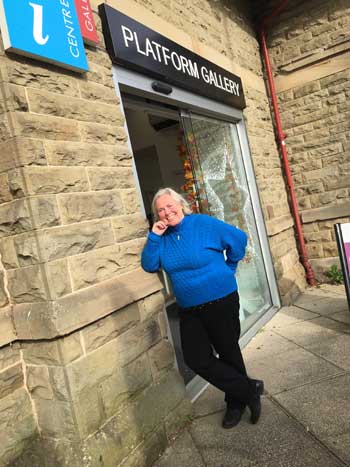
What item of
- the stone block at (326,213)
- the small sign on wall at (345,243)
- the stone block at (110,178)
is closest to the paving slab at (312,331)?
the small sign on wall at (345,243)

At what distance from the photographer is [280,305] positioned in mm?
5480

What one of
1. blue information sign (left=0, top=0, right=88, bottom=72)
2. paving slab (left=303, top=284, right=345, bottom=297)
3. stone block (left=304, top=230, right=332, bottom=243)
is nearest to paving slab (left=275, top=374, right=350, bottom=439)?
paving slab (left=303, top=284, right=345, bottom=297)

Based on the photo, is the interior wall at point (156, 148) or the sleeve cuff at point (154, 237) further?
the interior wall at point (156, 148)

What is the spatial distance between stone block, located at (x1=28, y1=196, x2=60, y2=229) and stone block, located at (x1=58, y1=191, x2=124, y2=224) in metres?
0.05

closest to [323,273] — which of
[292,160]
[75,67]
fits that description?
[292,160]

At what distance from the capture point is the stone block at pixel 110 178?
2.60 meters

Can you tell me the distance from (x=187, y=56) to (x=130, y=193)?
1.86 metres

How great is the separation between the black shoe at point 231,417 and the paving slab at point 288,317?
2007 millimetres

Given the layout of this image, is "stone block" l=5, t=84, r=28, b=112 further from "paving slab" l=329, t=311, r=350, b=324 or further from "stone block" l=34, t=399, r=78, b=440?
"paving slab" l=329, t=311, r=350, b=324

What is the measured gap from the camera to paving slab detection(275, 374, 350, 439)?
2619 mm

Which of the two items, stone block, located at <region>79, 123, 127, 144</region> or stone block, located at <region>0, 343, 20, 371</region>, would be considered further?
stone block, located at <region>79, 123, 127, 144</region>

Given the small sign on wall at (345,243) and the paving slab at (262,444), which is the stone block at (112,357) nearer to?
the paving slab at (262,444)

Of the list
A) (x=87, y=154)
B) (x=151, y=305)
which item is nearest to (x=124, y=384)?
(x=151, y=305)

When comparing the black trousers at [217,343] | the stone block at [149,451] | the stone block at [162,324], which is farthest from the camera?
A: the stone block at [162,324]
